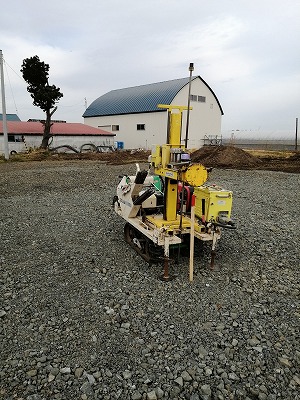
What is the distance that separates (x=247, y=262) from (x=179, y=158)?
2179mm

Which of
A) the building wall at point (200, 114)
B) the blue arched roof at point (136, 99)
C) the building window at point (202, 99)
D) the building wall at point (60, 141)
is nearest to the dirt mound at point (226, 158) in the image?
the building wall at point (200, 114)

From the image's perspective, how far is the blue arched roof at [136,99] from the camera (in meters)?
34.9

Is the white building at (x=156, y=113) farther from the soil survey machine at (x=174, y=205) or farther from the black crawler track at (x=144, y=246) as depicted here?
the soil survey machine at (x=174, y=205)

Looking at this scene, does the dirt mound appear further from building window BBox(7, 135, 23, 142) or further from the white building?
building window BBox(7, 135, 23, 142)

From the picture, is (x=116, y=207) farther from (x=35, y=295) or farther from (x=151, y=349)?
(x=151, y=349)

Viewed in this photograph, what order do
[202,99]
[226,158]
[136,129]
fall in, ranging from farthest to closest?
[136,129] → [202,99] → [226,158]

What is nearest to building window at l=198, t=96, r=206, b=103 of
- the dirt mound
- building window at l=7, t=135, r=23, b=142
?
the dirt mound

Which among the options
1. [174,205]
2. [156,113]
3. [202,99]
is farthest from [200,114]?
[174,205]

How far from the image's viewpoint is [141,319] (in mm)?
3750

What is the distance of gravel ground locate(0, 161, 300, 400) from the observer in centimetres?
286

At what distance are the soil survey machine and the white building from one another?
2827cm

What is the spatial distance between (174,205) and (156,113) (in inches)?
1210

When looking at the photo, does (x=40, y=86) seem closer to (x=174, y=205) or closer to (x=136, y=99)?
(x=136, y=99)

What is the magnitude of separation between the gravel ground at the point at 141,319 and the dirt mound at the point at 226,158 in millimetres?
14201
